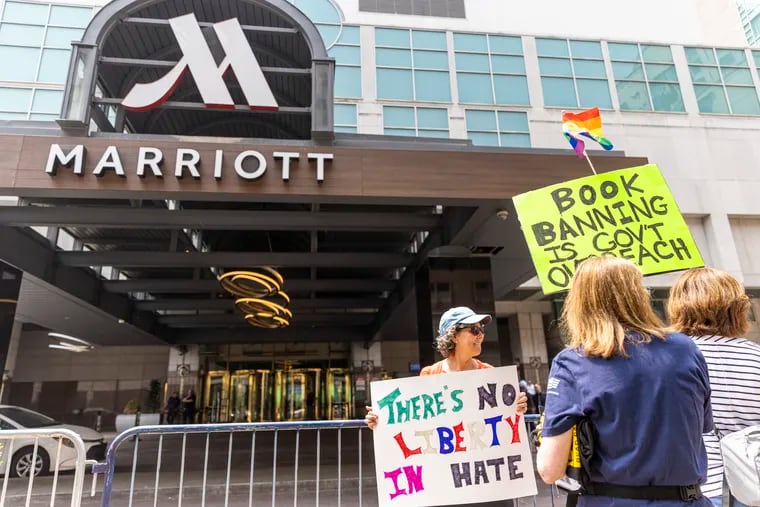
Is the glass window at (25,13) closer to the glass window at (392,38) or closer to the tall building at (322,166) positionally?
the tall building at (322,166)

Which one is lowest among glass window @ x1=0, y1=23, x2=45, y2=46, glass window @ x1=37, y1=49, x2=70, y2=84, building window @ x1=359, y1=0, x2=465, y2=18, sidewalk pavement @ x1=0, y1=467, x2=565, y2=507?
sidewalk pavement @ x1=0, y1=467, x2=565, y2=507

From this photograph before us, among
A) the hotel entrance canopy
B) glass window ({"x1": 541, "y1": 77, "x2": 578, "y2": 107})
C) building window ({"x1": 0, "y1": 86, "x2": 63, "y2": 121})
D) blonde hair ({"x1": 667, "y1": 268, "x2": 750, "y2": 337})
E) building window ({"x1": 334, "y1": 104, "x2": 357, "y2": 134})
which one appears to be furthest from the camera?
glass window ({"x1": 541, "y1": 77, "x2": 578, "y2": 107})

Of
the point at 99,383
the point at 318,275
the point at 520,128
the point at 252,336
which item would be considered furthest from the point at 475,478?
the point at 99,383

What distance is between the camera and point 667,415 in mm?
1588

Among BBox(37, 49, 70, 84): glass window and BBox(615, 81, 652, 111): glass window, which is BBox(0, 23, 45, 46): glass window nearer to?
BBox(37, 49, 70, 84): glass window

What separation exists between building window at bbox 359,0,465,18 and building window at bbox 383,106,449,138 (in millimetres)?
5009

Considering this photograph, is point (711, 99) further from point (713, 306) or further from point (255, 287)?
point (713, 306)

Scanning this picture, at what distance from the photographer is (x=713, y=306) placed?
2408mm

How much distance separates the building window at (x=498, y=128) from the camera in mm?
18188

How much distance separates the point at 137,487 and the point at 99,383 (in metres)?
20.2

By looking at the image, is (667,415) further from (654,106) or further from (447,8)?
(447,8)

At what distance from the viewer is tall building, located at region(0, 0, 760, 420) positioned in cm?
712

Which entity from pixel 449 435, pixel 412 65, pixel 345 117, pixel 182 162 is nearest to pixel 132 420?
pixel 345 117

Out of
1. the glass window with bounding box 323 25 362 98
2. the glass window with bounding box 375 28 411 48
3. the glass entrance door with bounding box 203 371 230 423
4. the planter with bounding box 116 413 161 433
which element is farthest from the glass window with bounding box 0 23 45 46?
the planter with bounding box 116 413 161 433
